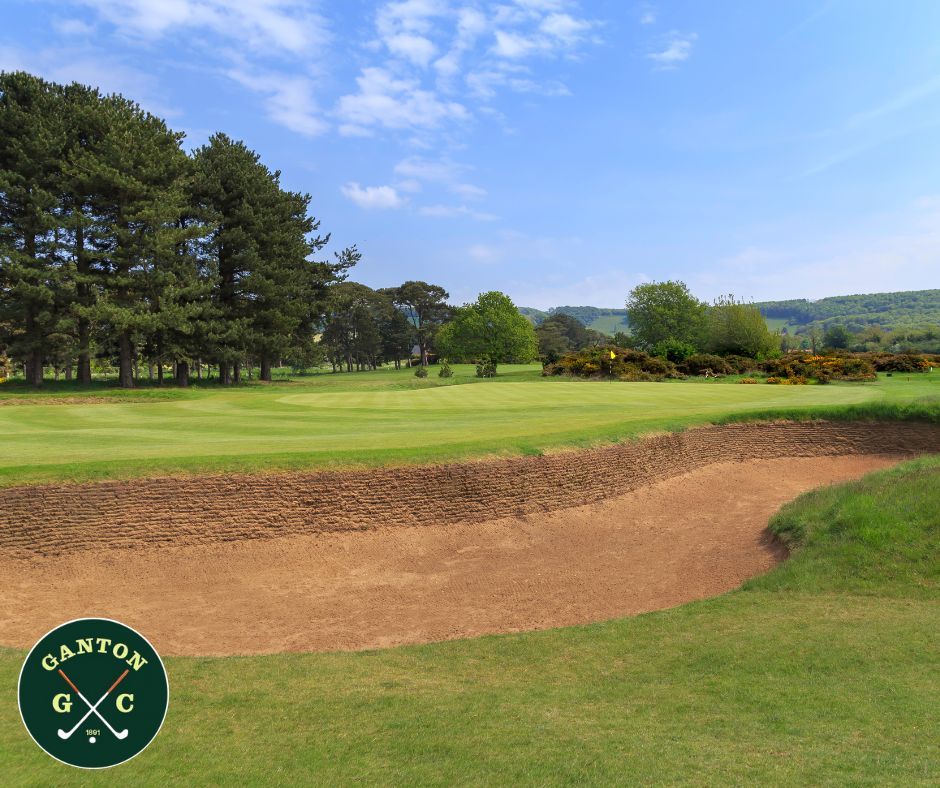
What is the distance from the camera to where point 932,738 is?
442cm

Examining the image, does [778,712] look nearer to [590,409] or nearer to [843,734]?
[843,734]

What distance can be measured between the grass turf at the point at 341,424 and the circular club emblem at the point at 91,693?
32.4ft

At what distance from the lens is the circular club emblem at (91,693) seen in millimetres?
3189

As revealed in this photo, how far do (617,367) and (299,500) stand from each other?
42.7 meters

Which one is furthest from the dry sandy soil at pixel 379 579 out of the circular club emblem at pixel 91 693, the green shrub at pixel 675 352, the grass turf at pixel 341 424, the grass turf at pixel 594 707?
the green shrub at pixel 675 352

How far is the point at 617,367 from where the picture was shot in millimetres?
51500

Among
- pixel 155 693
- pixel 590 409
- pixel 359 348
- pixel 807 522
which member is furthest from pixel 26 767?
pixel 359 348

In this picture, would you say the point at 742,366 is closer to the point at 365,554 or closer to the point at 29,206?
the point at 365,554

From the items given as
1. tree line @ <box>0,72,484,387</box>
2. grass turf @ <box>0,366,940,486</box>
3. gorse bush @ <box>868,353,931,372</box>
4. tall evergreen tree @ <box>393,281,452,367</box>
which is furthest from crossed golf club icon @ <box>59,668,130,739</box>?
tall evergreen tree @ <box>393,281,452,367</box>

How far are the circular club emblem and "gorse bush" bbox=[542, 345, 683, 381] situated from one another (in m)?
48.6

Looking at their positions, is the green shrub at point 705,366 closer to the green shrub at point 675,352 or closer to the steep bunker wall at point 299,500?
the green shrub at point 675,352

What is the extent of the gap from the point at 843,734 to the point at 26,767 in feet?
20.7

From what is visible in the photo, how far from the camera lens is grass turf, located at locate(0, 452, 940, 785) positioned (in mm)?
4188

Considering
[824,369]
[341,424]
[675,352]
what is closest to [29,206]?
[341,424]
